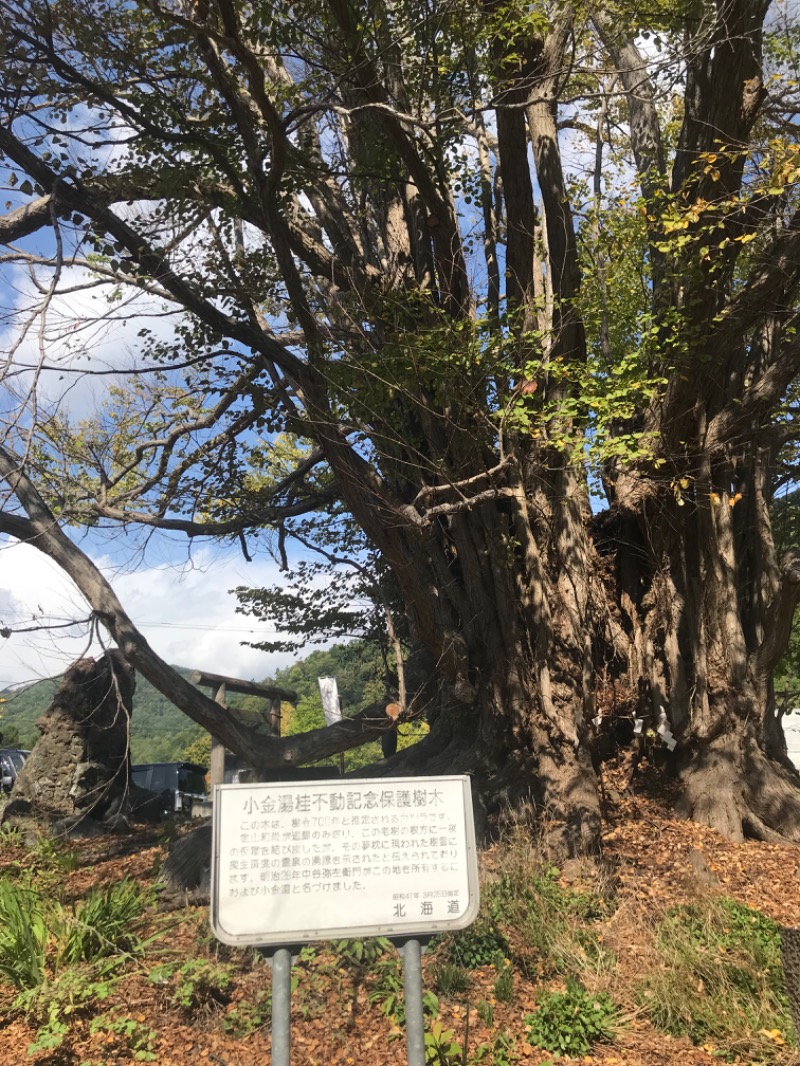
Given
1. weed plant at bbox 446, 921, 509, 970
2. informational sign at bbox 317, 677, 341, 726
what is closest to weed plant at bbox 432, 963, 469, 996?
weed plant at bbox 446, 921, 509, 970

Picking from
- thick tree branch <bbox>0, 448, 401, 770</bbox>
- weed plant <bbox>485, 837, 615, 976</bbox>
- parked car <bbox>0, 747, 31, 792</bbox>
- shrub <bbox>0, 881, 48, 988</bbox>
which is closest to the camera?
shrub <bbox>0, 881, 48, 988</bbox>

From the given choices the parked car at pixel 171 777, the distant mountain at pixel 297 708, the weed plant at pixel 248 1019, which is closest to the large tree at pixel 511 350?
the weed plant at pixel 248 1019

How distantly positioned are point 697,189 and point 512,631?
4131mm

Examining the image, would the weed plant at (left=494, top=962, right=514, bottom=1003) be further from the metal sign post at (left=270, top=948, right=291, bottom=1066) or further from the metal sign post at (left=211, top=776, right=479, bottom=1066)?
the metal sign post at (left=270, top=948, right=291, bottom=1066)

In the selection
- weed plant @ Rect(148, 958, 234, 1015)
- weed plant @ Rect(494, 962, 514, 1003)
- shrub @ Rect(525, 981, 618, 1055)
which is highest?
weed plant @ Rect(148, 958, 234, 1015)

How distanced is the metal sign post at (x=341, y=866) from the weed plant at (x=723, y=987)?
76.2 inches

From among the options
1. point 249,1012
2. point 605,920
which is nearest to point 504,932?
point 605,920

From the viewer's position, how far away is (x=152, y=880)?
6711mm

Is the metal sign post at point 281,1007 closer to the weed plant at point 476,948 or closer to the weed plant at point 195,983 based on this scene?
the weed plant at point 195,983

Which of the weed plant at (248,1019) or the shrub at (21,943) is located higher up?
the shrub at (21,943)

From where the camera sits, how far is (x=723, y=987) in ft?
14.3

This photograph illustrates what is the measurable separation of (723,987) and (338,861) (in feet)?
8.66

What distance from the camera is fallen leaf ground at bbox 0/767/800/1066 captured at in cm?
410

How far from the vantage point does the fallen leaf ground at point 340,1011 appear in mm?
4102
